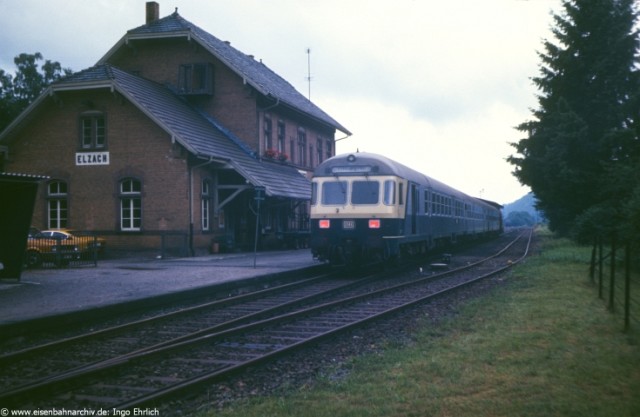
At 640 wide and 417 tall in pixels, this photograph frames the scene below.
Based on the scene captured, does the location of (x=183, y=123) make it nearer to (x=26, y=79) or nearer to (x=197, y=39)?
(x=197, y=39)

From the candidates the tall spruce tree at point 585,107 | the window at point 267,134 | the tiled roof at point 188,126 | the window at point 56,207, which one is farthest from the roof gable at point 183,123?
the tall spruce tree at point 585,107

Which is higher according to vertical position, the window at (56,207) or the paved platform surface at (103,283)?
the window at (56,207)

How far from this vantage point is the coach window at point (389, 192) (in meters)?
15.9

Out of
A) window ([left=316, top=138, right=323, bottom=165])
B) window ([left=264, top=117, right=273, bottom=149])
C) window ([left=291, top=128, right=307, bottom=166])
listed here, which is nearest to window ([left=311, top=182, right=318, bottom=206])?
window ([left=264, top=117, right=273, bottom=149])

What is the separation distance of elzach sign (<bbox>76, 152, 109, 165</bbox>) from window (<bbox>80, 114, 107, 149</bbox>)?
0.28 m

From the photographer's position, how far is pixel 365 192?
16203mm

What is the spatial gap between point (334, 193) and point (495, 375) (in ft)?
36.4

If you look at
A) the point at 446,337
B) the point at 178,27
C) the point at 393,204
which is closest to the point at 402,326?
the point at 446,337

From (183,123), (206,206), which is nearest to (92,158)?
(183,123)

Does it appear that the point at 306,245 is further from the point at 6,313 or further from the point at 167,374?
the point at 167,374

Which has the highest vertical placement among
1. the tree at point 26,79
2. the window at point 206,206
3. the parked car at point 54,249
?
the tree at point 26,79

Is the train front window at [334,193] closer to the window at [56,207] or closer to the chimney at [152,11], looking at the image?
the window at [56,207]

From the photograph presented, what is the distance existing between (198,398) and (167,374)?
944mm

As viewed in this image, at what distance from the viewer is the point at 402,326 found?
8.84 m
